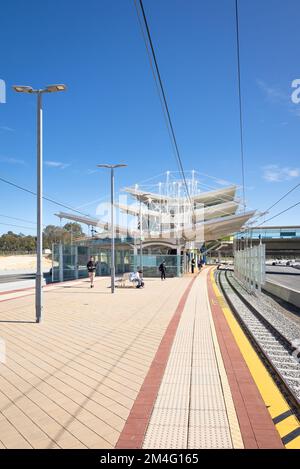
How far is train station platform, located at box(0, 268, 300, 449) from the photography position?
3.56m

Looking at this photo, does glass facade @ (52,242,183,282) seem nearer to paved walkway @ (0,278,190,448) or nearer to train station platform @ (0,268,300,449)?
paved walkway @ (0,278,190,448)

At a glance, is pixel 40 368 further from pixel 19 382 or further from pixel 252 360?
pixel 252 360

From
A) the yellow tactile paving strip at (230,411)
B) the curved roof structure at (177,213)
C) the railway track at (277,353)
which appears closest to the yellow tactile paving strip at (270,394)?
the railway track at (277,353)

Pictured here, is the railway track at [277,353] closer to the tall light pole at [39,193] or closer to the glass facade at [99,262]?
the tall light pole at [39,193]

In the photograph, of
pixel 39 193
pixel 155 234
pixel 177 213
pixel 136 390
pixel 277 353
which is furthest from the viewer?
pixel 177 213

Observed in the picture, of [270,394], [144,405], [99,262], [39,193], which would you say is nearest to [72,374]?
[144,405]

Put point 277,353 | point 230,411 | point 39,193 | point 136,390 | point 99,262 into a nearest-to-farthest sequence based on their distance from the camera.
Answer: point 230,411, point 136,390, point 277,353, point 39,193, point 99,262

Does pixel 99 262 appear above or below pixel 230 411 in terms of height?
above

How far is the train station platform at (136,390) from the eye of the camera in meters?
3.56

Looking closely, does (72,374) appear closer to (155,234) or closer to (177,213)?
(155,234)

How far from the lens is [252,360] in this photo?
6.40m

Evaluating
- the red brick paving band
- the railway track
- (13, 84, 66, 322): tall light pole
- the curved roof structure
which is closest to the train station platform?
the red brick paving band

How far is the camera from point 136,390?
187 inches
